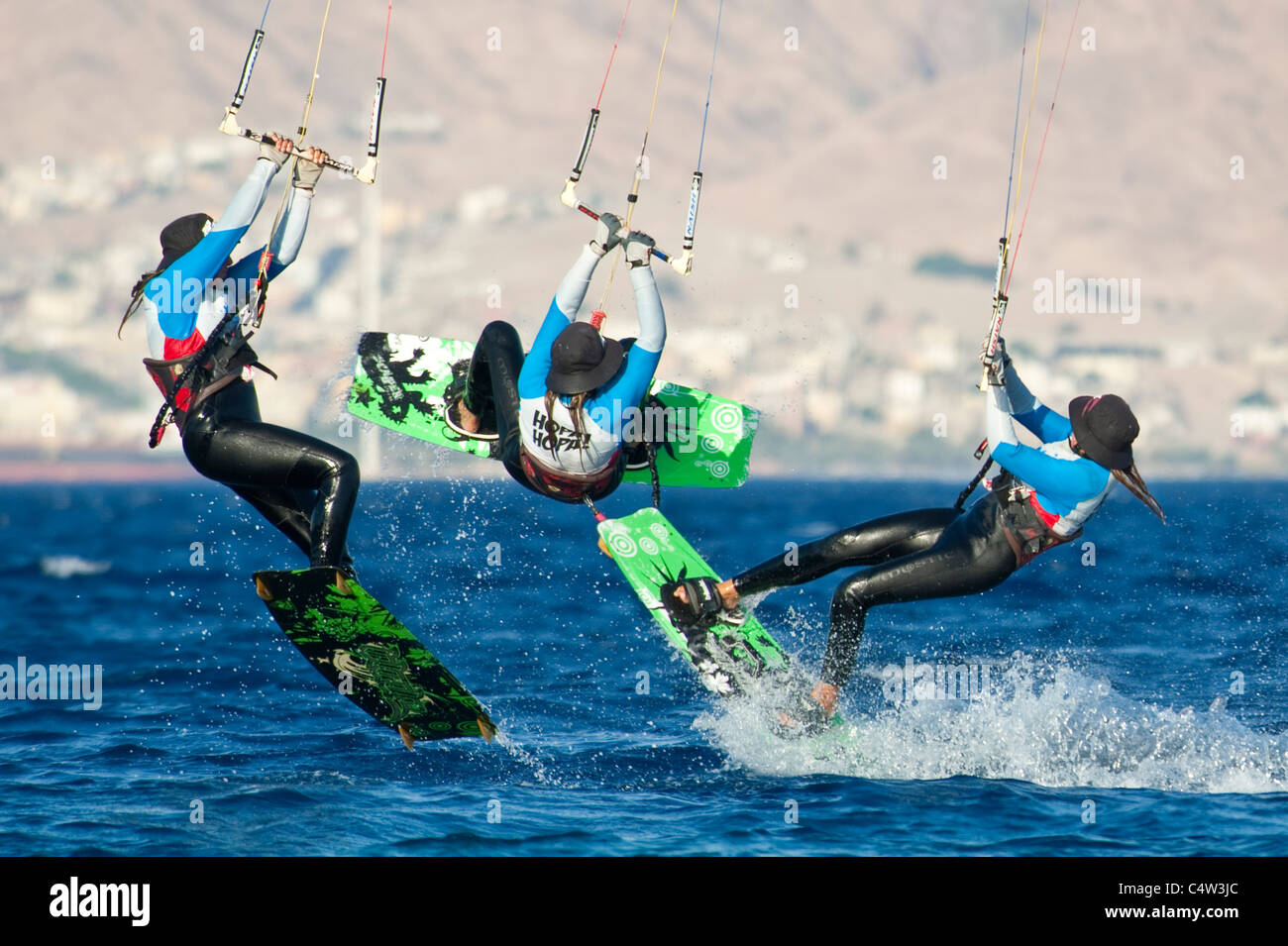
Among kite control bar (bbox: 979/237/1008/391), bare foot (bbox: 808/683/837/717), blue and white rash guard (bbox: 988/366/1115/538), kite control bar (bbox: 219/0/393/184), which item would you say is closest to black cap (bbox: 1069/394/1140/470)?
blue and white rash guard (bbox: 988/366/1115/538)

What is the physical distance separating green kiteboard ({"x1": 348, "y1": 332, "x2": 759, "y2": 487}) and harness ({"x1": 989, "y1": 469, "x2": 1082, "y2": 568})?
216 centimetres

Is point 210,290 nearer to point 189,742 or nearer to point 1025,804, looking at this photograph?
point 189,742

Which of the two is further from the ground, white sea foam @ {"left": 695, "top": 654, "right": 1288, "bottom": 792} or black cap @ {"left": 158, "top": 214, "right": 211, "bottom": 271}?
black cap @ {"left": 158, "top": 214, "right": 211, "bottom": 271}

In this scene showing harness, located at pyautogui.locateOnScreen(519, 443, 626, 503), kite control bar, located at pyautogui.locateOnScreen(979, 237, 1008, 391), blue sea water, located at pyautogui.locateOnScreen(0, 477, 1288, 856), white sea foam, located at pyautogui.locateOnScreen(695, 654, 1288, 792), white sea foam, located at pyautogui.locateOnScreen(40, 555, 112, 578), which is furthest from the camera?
white sea foam, located at pyautogui.locateOnScreen(40, 555, 112, 578)

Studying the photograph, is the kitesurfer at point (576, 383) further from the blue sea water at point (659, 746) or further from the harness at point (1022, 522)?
the harness at point (1022, 522)

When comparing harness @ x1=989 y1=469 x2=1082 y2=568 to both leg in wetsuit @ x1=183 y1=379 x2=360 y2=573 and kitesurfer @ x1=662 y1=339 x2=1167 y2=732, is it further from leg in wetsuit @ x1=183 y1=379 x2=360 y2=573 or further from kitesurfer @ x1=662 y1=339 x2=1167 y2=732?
leg in wetsuit @ x1=183 y1=379 x2=360 y2=573

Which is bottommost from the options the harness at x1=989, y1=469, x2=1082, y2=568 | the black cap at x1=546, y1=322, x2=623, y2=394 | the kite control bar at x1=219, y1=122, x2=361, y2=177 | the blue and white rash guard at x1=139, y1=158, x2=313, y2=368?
the harness at x1=989, y1=469, x2=1082, y2=568

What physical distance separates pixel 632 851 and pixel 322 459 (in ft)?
9.83

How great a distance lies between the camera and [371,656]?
33.9ft

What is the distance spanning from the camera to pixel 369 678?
10.5 metres

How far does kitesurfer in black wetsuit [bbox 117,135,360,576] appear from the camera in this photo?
9492 millimetres

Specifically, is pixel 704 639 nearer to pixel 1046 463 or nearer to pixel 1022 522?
pixel 1022 522

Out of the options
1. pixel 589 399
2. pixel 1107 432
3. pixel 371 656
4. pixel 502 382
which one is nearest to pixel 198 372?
pixel 502 382

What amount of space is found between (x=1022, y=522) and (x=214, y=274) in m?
5.02
